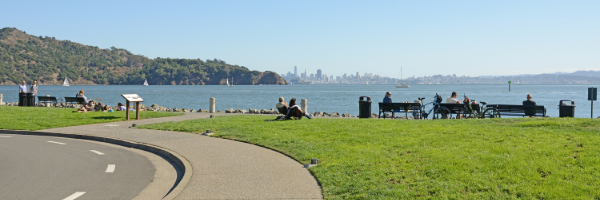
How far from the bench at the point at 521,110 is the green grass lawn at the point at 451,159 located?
19.0 ft

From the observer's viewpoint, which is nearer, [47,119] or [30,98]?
[47,119]

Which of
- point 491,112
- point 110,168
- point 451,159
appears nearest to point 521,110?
point 491,112

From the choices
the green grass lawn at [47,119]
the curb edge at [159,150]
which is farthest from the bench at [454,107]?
the green grass lawn at [47,119]

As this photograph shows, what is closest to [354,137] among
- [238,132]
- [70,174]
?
[238,132]

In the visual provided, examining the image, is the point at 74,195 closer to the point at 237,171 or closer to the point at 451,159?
the point at 237,171

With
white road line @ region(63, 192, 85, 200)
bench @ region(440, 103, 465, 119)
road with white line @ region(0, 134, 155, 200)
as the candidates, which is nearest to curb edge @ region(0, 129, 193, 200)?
road with white line @ region(0, 134, 155, 200)

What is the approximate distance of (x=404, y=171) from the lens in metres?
7.00

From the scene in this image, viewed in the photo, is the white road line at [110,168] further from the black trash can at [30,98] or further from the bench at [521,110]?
the black trash can at [30,98]

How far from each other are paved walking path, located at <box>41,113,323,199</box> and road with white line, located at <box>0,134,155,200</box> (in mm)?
946

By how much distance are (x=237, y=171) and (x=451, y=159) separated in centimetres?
359

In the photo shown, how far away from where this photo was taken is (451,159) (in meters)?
7.55

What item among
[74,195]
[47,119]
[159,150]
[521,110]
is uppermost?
[521,110]

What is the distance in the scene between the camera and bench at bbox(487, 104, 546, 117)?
17500 mm

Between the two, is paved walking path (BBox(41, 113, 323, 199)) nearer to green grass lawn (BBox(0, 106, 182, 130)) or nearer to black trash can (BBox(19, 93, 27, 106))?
green grass lawn (BBox(0, 106, 182, 130))
